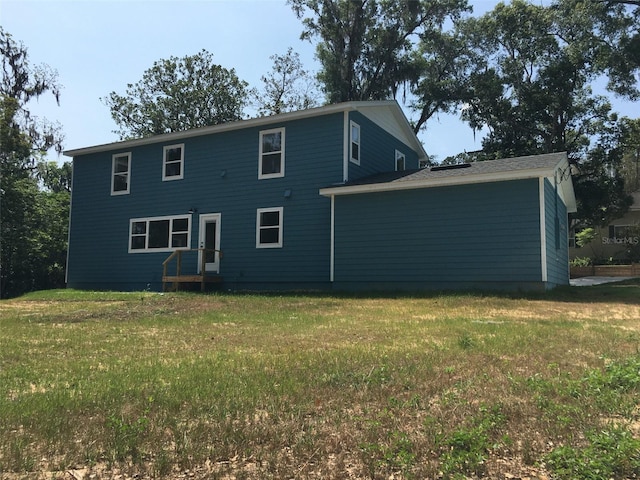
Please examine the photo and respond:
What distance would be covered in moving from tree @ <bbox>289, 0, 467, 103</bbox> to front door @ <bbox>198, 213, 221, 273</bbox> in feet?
49.9

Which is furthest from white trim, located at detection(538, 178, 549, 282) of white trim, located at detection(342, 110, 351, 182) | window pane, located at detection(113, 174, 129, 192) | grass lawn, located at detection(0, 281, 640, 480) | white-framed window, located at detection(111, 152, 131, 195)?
window pane, located at detection(113, 174, 129, 192)

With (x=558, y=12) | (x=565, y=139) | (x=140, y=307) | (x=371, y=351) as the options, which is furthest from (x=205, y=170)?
(x=558, y=12)

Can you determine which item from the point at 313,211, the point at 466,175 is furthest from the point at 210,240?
the point at 466,175

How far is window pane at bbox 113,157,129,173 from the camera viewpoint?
18703mm

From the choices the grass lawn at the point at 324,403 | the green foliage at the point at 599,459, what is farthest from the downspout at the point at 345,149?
the green foliage at the point at 599,459

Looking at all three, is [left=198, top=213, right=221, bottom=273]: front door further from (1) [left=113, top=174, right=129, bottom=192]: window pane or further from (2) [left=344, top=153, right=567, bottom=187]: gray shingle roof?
(2) [left=344, top=153, right=567, bottom=187]: gray shingle roof

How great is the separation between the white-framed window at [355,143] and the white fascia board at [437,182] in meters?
1.58

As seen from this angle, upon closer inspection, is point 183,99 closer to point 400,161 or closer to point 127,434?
point 400,161

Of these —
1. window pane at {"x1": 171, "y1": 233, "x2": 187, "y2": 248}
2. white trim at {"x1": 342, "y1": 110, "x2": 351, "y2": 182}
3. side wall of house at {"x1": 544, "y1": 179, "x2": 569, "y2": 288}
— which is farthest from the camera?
window pane at {"x1": 171, "y1": 233, "x2": 187, "y2": 248}

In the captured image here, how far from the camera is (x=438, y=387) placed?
3867 millimetres

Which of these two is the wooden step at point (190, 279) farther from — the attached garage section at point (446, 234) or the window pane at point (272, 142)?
the window pane at point (272, 142)

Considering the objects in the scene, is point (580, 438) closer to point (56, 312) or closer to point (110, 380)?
point (110, 380)

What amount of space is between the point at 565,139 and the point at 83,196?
70.2ft

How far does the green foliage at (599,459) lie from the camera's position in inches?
97.3
